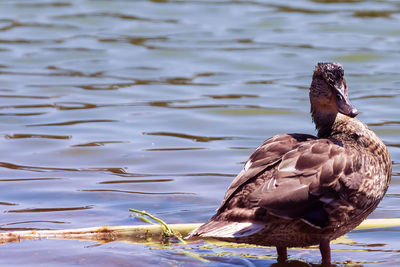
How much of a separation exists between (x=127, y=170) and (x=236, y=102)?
115 inches

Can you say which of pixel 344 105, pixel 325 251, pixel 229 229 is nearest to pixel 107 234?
pixel 229 229

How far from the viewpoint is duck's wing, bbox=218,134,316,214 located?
5.43 meters

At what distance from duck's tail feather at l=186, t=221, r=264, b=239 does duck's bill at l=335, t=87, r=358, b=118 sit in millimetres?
1056

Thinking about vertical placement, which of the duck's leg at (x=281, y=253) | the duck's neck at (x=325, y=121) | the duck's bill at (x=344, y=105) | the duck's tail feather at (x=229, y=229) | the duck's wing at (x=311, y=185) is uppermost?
the duck's bill at (x=344, y=105)

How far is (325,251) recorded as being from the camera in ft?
18.2

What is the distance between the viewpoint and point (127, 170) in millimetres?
8047

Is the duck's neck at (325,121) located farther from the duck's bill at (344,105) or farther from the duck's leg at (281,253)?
the duck's leg at (281,253)

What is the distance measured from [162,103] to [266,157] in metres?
5.14

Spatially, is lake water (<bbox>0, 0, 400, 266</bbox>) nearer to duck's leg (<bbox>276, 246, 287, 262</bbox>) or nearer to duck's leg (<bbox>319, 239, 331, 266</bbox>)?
duck's leg (<bbox>276, 246, 287, 262</bbox>)

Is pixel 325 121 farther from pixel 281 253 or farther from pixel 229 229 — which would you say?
pixel 229 229

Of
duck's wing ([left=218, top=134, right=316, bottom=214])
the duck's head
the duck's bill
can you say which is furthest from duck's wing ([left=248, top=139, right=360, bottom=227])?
the duck's head

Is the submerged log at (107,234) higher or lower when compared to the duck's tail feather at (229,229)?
lower

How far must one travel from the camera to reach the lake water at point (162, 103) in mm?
6590

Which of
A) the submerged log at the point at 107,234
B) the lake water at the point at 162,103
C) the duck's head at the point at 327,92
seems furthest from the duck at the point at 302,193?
the submerged log at the point at 107,234
